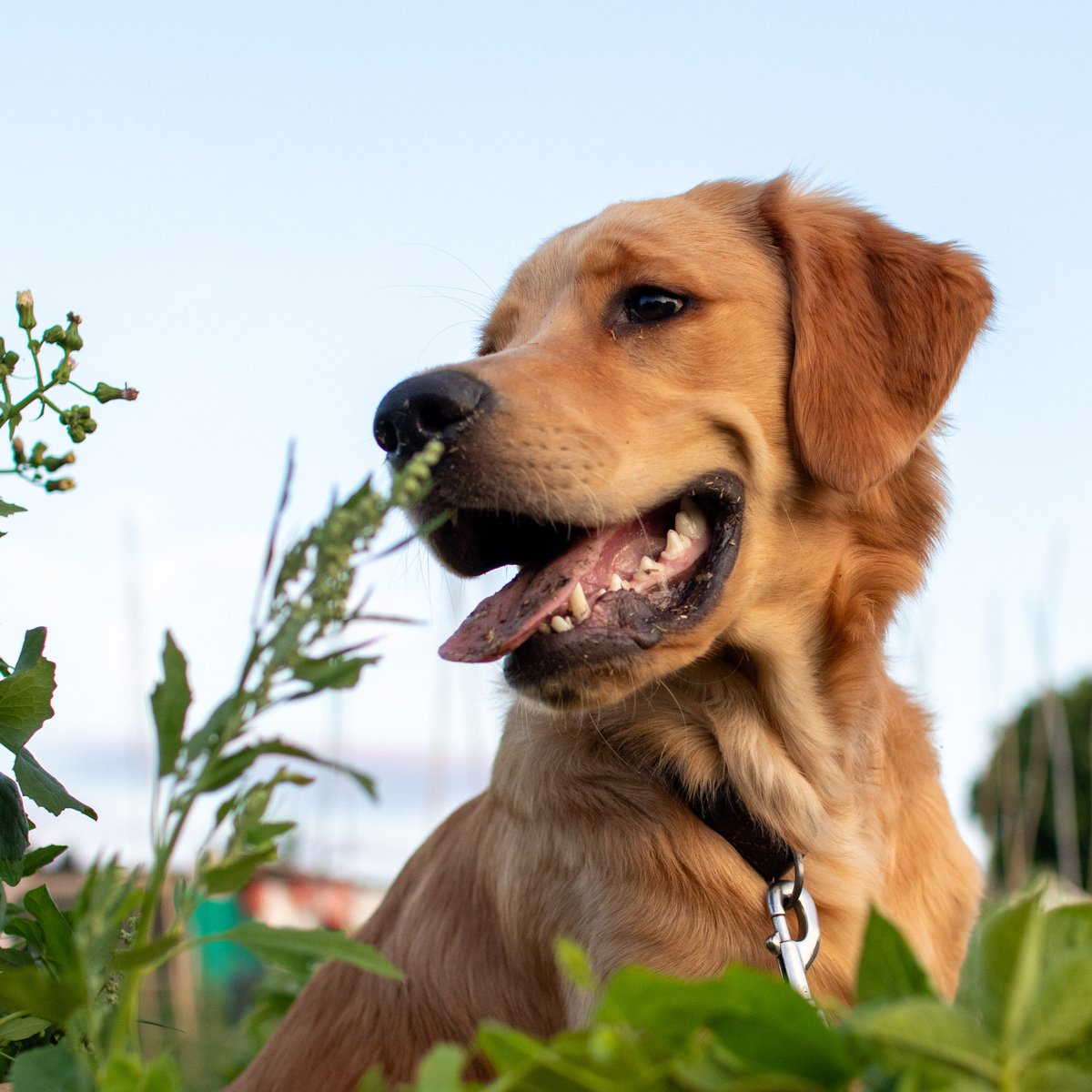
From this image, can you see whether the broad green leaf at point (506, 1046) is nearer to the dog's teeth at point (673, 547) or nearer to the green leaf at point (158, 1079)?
the green leaf at point (158, 1079)

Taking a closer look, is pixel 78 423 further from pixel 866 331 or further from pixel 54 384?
pixel 866 331

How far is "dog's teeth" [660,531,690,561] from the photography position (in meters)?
2.39

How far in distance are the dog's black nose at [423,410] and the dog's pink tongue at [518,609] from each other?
33cm

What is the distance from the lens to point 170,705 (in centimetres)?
68

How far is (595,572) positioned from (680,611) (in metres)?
0.18

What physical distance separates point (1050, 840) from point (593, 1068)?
84.0 ft

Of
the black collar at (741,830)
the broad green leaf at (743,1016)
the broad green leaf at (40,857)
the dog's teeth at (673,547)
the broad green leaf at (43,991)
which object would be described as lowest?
the black collar at (741,830)

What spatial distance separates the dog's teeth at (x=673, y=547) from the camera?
94.2 inches

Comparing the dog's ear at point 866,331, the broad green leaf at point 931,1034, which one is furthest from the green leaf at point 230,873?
the dog's ear at point 866,331

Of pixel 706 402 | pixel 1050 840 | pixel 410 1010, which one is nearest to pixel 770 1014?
pixel 410 1010

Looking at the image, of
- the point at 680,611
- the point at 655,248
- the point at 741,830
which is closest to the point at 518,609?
the point at 680,611

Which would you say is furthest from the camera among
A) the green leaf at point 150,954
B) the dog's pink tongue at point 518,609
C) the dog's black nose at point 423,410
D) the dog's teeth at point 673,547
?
the dog's teeth at point 673,547

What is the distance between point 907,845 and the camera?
2420 millimetres

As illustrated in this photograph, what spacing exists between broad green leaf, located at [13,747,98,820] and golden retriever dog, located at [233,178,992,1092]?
0.87 m
